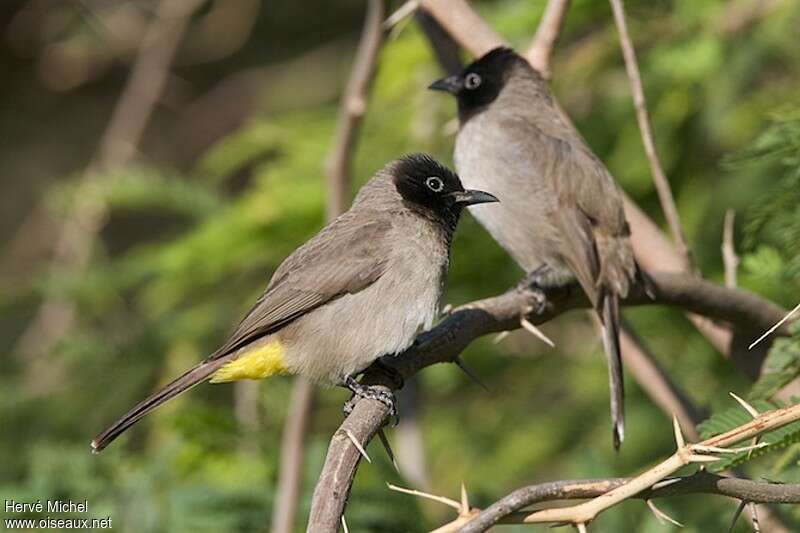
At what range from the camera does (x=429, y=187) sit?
14.0 ft

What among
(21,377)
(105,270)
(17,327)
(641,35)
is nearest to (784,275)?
(641,35)

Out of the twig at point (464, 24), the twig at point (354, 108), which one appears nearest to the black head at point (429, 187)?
the twig at point (354, 108)

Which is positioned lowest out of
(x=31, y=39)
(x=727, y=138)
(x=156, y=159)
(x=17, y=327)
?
(x=727, y=138)

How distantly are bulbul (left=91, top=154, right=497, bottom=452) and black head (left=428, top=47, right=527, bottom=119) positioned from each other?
39.7 inches

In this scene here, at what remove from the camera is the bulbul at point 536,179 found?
4.86 m

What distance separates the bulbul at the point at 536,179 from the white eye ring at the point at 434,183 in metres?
0.70

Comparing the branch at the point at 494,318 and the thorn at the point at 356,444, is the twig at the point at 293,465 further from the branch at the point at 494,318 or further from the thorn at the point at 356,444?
the thorn at the point at 356,444

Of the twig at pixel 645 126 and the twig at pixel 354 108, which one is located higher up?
the twig at pixel 354 108

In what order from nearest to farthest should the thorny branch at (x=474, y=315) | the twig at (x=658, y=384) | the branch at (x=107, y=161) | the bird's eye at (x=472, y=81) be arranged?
the thorny branch at (x=474, y=315)
the twig at (x=658, y=384)
the bird's eye at (x=472, y=81)
the branch at (x=107, y=161)

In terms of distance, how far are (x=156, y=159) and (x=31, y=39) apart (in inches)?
60.7

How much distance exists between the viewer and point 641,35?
555cm

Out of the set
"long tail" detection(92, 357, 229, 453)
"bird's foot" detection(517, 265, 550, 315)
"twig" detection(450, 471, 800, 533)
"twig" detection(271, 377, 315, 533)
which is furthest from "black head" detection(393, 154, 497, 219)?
"twig" detection(450, 471, 800, 533)

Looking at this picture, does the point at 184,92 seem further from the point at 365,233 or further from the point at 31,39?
the point at 365,233

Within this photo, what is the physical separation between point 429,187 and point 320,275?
55cm
